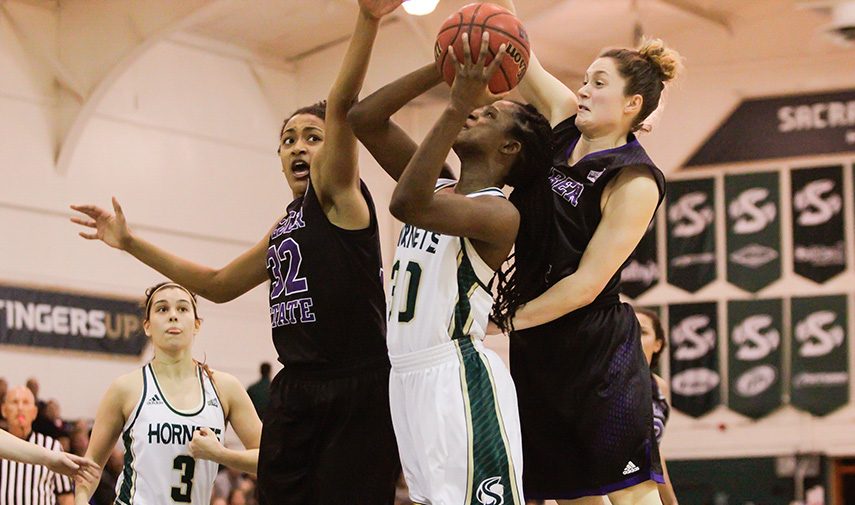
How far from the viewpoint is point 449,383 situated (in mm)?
4039

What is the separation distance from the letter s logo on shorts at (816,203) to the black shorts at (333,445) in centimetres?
1345

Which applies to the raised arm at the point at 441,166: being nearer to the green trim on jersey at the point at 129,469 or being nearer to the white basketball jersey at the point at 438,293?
the white basketball jersey at the point at 438,293

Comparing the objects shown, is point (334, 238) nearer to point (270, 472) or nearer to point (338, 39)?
point (270, 472)

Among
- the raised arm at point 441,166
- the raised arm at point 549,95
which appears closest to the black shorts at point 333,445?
the raised arm at point 441,166

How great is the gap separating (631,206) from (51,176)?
41.4ft

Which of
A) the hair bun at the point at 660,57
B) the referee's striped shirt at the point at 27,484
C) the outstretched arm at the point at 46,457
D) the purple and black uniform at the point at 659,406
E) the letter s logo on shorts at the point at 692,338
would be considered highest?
the letter s logo on shorts at the point at 692,338

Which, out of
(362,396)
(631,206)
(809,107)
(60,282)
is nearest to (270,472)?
(362,396)

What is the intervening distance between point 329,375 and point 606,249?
1.09 m

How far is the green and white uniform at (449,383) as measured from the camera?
3.98m

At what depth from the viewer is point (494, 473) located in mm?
3986

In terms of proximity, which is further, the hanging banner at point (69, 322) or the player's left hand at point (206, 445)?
the hanging banner at point (69, 322)

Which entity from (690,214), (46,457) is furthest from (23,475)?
(690,214)

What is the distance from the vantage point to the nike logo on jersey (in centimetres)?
596

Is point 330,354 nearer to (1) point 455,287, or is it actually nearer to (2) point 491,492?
(1) point 455,287
